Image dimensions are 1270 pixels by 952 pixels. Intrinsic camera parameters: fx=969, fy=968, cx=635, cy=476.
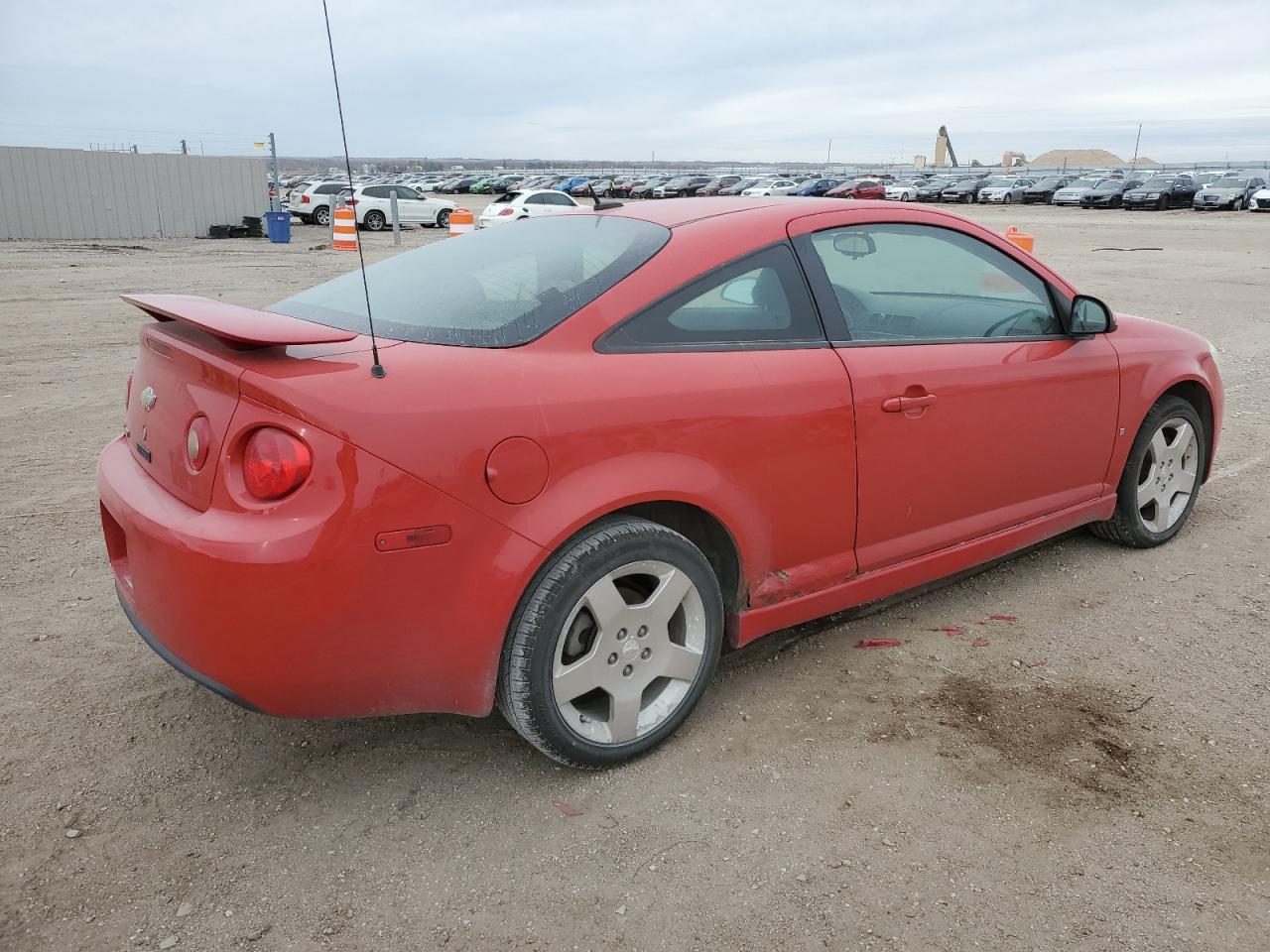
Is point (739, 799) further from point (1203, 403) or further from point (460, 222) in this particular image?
point (460, 222)

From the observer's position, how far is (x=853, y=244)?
3252mm

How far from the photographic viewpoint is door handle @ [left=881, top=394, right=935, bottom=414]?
3047 mm

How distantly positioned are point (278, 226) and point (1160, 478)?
76.3ft

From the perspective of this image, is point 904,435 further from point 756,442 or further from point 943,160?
point 943,160

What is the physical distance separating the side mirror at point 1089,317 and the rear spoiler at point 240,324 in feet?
8.74

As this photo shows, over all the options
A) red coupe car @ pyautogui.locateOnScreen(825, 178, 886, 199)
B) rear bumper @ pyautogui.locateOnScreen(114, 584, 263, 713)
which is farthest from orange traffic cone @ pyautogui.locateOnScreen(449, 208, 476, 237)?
red coupe car @ pyautogui.locateOnScreen(825, 178, 886, 199)

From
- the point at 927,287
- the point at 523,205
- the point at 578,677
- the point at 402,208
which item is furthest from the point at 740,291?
the point at 402,208

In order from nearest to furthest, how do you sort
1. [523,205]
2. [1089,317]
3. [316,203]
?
[1089,317], [523,205], [316,203]

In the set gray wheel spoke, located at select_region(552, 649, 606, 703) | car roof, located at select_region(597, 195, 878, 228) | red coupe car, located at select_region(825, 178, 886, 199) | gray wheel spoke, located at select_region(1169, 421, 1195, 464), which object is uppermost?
red coupe car, located at select_region(825, 178, 886, 199)

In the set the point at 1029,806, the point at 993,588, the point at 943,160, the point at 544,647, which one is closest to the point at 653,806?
the point at 544,647

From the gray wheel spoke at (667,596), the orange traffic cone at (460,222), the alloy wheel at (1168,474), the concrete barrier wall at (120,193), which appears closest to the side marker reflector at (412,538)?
the gray wheel spoke at (667,596)

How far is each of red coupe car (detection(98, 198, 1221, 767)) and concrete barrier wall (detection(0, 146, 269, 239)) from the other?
25.2 metres

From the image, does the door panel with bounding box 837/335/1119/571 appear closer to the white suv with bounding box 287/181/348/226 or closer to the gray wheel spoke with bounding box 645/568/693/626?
the gray wheel spoke with bounding box 645/568/693/626

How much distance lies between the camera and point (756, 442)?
9.10 feet
